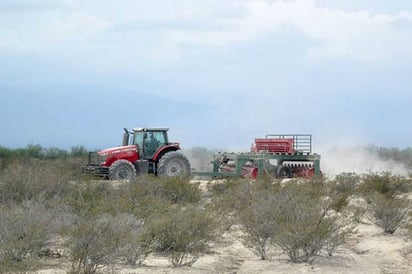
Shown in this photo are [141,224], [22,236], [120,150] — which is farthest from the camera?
[120,150]

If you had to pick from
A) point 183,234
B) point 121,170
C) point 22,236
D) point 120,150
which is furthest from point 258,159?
point 22,236

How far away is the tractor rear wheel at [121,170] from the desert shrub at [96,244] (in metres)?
20.3

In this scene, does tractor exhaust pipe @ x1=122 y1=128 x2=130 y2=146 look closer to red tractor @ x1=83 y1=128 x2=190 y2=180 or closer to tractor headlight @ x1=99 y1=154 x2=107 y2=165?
red tractor @ x1=83 y1=128 x2=190 y2=180

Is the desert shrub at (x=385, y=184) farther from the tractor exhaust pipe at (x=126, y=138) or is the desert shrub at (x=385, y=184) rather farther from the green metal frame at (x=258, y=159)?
the tractor exhaust pipe at (x=126, y=138)

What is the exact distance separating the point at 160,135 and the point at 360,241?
17672 millimetres

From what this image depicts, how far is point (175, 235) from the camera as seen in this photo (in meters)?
17.2

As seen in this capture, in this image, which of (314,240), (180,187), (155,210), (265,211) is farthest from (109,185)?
(314,240)

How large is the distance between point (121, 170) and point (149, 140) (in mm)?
2451

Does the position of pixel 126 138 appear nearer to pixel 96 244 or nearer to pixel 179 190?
pixel 179 190

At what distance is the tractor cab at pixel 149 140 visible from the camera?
37375mm

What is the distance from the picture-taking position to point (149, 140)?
37594 mm

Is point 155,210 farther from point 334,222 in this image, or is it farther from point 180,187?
point 180,187

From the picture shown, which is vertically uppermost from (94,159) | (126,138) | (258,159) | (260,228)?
(126,138)

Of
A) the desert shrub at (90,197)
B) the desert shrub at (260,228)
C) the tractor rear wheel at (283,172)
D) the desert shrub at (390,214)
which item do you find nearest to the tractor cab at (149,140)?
the tractor rear wheel at (283,172)
